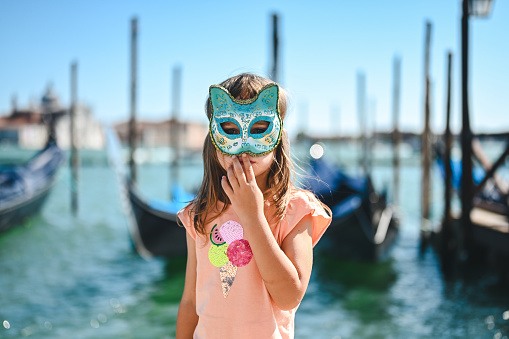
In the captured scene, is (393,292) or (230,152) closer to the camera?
(230,152)

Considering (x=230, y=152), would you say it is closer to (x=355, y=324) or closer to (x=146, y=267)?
(x=355, y=324)

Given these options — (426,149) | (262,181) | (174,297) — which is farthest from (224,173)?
(426,149)

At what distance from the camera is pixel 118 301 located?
5.72 metres

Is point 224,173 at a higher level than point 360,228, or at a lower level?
higher

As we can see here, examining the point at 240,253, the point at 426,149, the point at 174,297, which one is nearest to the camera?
the point at 240,253

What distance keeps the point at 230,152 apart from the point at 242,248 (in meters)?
0.22

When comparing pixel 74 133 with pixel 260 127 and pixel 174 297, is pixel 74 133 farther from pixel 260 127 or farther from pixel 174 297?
pixel 260 127

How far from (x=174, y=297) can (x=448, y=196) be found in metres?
3.81

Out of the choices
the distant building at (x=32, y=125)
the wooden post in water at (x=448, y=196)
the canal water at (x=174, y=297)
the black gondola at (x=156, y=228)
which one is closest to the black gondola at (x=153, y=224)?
the black gondola at (x=156, y=228)

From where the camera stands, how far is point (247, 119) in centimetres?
102

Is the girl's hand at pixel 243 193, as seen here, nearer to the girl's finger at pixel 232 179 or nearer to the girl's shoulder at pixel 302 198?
the girl's finger at pixel 232 179

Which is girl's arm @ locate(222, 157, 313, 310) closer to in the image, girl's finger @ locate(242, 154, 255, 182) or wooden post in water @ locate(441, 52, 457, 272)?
girl's finger @ locate(242, 154, 255, 182)

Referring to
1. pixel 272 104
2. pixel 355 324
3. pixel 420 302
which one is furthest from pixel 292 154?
pixel 420 302

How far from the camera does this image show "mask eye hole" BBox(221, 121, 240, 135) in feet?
3.39
